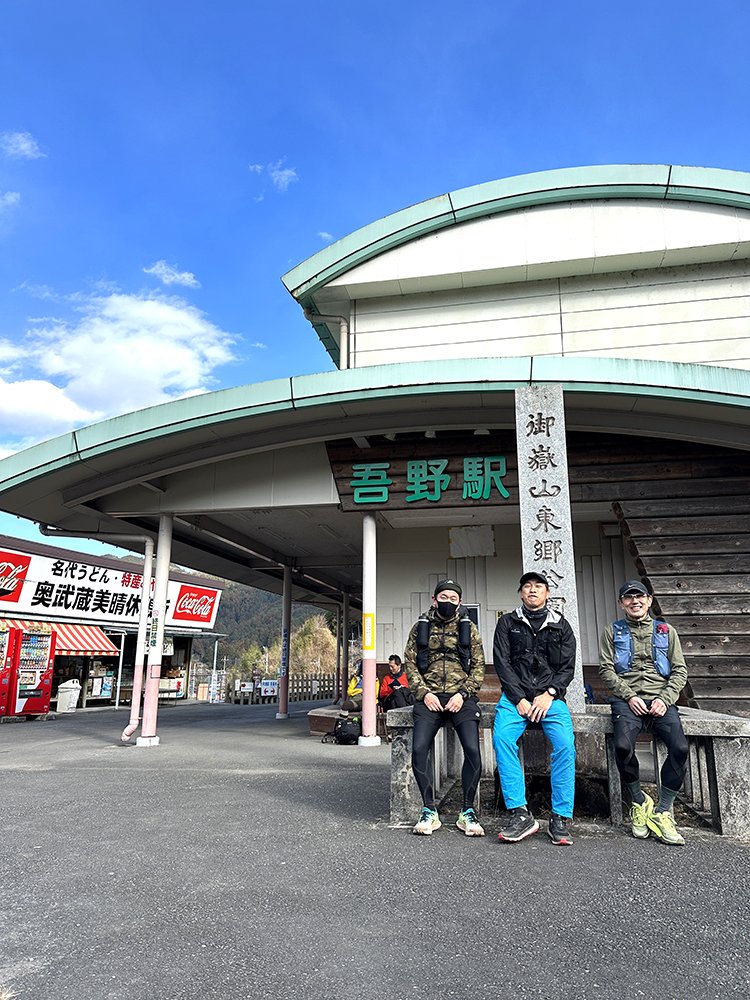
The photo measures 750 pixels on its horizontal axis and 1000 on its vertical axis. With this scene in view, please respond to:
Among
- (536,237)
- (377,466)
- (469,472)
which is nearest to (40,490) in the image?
(377,466)

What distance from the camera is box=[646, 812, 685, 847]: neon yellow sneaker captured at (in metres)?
4.27

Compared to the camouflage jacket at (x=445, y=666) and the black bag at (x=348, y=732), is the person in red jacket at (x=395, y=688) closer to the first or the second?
the black bag at (x=348, y=732)

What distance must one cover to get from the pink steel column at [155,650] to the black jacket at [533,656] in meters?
7.13

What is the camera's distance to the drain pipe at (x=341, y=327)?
39.0 feet

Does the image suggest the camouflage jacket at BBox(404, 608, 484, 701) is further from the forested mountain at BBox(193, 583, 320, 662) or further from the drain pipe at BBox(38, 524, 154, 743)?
the forested mountain at BBox(193, 583, 320, 662)

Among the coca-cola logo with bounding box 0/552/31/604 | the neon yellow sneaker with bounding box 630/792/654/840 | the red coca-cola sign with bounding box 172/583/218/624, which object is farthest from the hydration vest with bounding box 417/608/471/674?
the red coca-cola sign with bounding box 172/583/218/624

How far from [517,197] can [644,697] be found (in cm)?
902

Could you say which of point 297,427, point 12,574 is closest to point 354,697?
point 297,427

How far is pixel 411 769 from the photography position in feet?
16.3

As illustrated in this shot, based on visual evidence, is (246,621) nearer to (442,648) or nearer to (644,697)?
(442,648)

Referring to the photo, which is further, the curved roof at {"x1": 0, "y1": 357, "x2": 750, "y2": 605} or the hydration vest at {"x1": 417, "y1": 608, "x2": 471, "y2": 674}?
the curved roof at {"x1": 0, "y1": 357, "x2": 750, "y2": 605}

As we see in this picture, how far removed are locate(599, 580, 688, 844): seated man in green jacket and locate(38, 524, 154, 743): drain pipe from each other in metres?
7.89

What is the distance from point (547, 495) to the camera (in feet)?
20.3

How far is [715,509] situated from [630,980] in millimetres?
7955
